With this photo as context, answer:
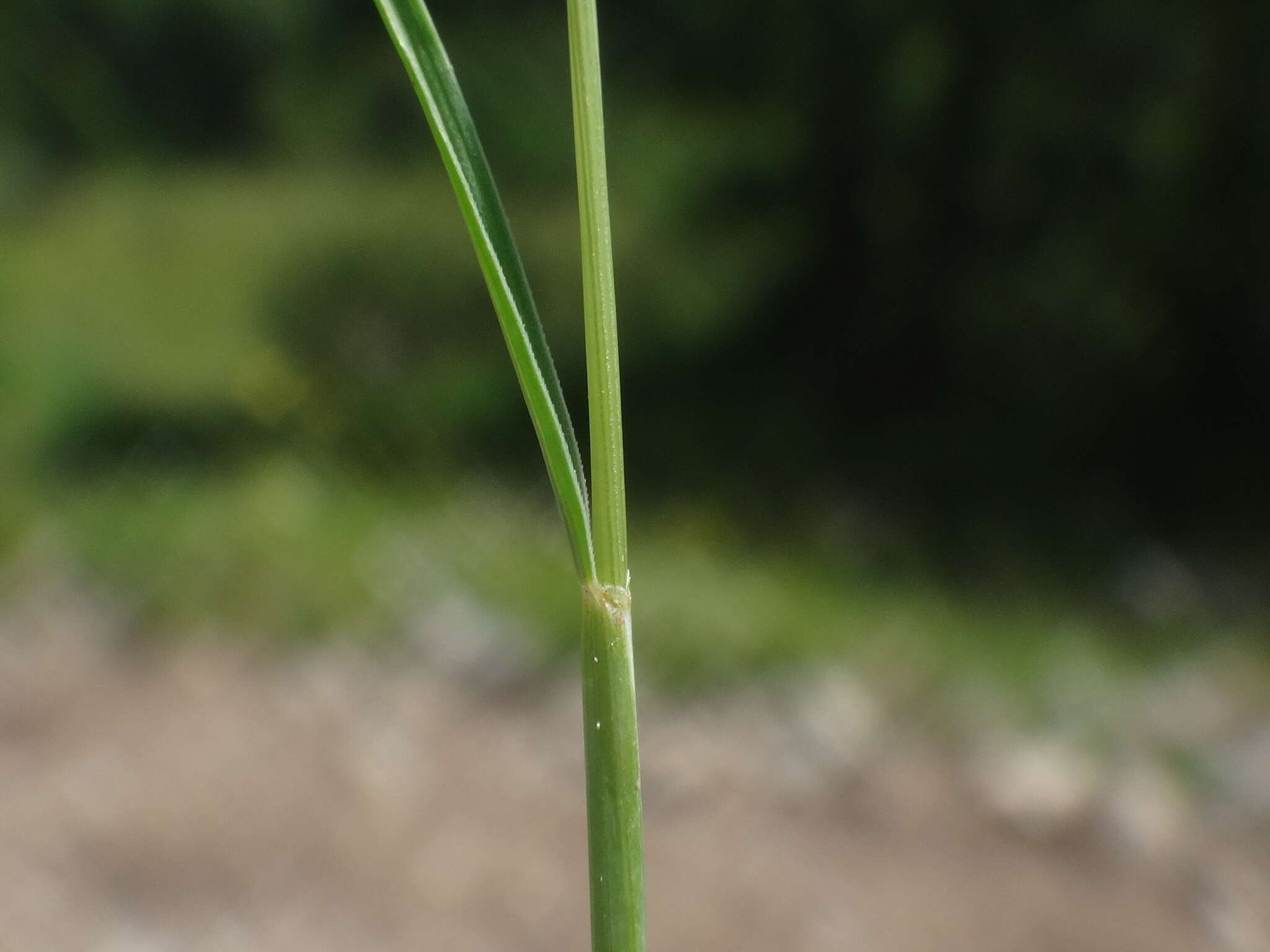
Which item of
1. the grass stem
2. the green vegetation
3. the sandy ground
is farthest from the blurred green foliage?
the grass stem

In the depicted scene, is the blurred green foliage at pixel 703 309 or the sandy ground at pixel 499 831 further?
the blurred green foliage at pixel 703 309

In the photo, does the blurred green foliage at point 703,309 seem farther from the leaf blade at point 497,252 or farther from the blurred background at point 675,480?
the leaf blade at point 497,252

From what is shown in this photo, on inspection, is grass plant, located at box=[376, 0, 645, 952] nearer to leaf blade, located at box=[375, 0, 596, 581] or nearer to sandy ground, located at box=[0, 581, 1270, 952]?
leaf blade, located at box=[375, 0, 596, 581]

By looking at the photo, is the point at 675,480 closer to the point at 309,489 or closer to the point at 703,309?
the point at 703,309

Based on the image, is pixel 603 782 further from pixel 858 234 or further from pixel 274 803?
pixel 858 234

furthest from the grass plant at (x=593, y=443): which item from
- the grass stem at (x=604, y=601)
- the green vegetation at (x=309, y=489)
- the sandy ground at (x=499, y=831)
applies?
the green vegetation at (x=309, y=489)
